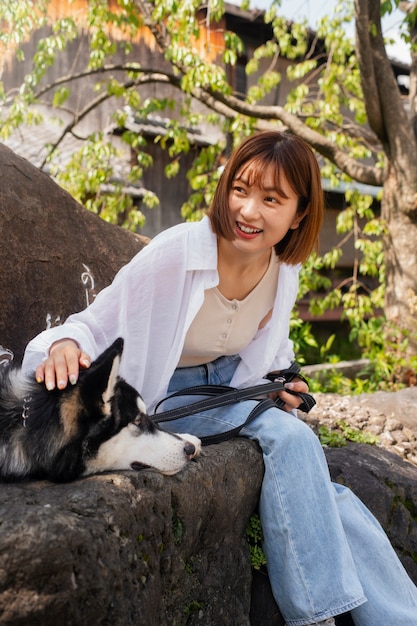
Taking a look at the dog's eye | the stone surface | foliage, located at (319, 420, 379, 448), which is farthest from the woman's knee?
the stone surface

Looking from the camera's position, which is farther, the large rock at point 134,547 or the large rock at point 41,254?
the large rock at point 41,254

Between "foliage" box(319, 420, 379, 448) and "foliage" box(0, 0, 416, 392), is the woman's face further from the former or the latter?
"foliage" box(0, 0, 416, 392)

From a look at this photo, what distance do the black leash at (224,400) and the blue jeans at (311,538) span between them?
0.03 metres

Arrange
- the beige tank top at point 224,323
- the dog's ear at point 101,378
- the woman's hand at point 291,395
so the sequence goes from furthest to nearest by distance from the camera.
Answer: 1. the woman's hand at point 291,395
2. the beige tank top at point 224,323
3. the dog's ear at point 101,378

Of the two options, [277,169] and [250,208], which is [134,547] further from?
[277,169]

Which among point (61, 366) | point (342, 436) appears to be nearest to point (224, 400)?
point (61, 366)

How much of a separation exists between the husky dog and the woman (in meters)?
0.14

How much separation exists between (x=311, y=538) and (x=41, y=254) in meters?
1.89

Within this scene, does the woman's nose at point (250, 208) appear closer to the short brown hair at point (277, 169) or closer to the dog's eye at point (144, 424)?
the short brown hair at point (277, 169)

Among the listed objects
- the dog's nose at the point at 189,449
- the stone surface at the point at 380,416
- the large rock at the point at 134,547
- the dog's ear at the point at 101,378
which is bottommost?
the stone surface at the point at 380,416

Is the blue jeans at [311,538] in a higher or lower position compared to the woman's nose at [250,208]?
lower

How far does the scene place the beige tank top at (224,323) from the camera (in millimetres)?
2574

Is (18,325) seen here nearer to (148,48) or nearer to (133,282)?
(133,282)

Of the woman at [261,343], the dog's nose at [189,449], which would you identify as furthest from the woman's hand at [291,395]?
the dog's nose at [189,449]
